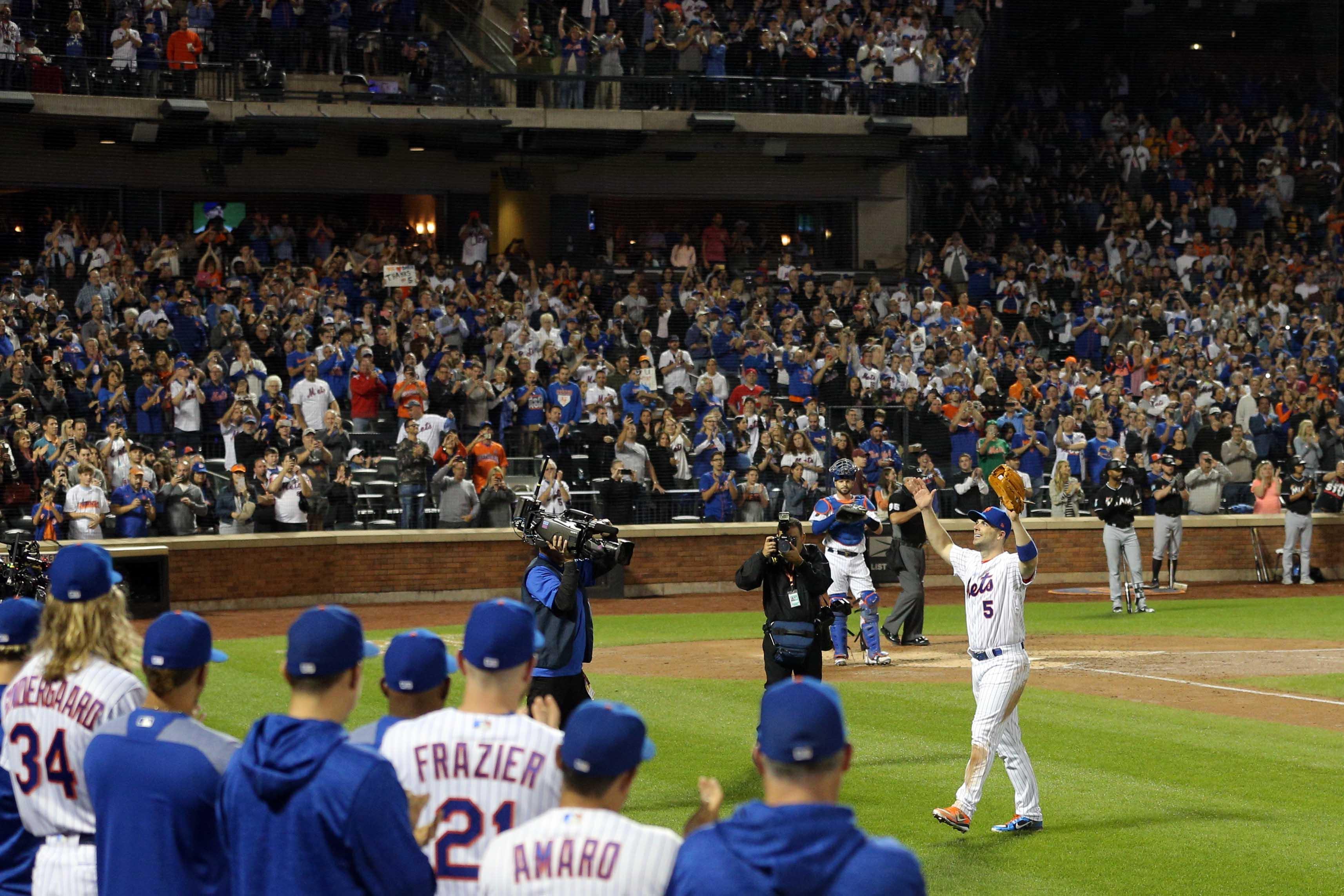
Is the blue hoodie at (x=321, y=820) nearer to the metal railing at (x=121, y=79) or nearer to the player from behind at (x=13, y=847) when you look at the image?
the player from behind at (x=13, y=847)

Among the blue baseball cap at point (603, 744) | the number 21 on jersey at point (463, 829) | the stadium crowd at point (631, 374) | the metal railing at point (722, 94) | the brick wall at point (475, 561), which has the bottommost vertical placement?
the brick wall at point (475, 561)

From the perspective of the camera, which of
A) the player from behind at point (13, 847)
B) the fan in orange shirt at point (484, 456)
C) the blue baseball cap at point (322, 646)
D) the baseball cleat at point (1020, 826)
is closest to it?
the blue baseball cap at point (322, 646)

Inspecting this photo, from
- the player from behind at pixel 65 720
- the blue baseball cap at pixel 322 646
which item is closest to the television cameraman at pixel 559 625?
the player from behind at pixel 65 720

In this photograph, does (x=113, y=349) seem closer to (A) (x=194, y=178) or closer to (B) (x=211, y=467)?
(B) (x=211, y=467)

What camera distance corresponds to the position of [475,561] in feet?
79.5

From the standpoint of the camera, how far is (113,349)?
2453 centimetres

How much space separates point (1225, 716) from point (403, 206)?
24.7 m

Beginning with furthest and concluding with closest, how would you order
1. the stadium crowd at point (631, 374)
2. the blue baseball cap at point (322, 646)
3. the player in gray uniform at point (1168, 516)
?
the player in gray uniform at point (1168, 516) < the stadium crowd at point (631, 374) < the blue baseball cap at point (322, 646)

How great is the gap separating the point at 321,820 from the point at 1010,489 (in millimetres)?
6749

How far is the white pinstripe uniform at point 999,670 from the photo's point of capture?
32.1 feet

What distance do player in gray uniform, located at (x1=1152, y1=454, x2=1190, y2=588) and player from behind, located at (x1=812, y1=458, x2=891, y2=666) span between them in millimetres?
8244

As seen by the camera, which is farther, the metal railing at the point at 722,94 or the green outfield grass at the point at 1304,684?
the metal railing at the point at 722,94

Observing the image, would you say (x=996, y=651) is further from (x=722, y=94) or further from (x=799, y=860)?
(x=722, y=94)

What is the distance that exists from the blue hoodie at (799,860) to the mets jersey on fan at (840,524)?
40.5 feet
